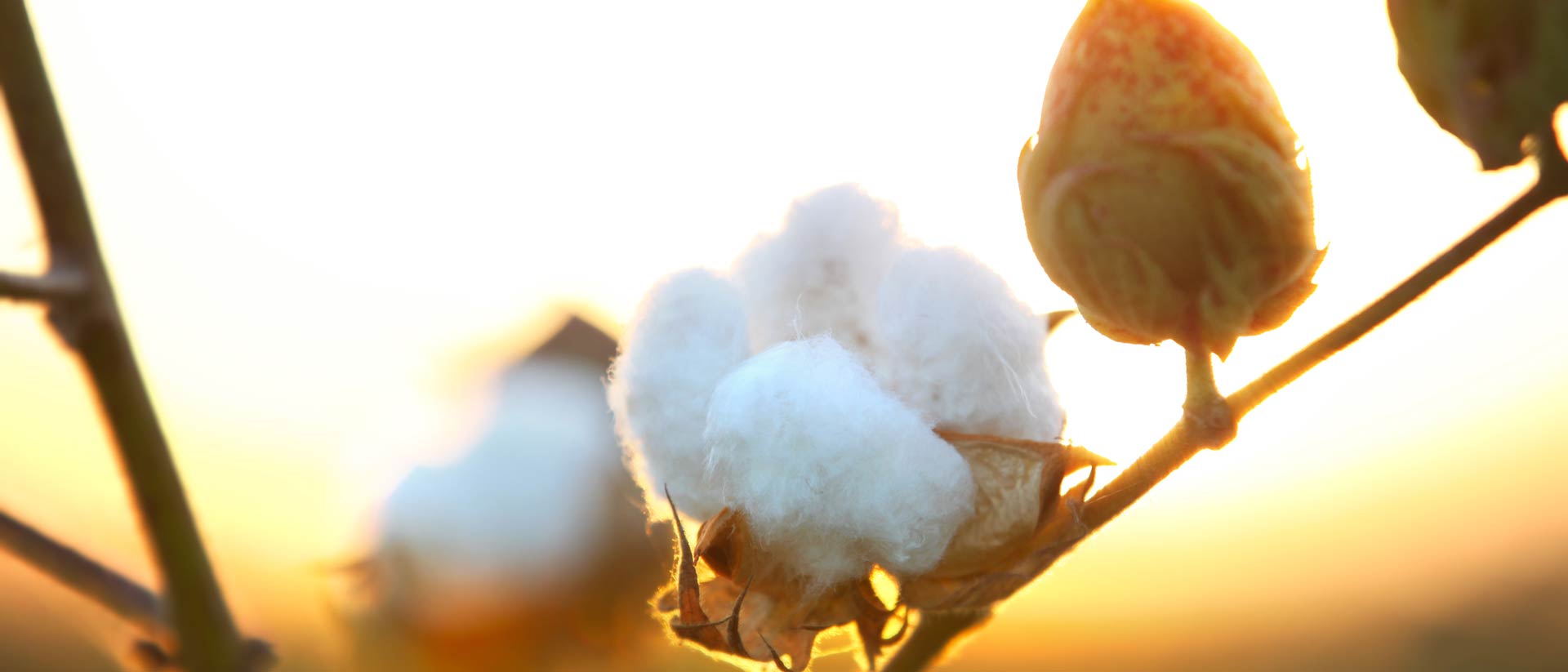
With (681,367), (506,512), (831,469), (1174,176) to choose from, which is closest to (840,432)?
(831,469)

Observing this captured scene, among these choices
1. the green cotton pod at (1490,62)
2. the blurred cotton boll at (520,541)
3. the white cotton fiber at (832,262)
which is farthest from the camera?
the blurred cotton boll at (520,541)

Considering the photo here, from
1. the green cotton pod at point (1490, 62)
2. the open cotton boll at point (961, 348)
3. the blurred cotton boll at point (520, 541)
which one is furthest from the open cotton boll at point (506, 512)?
the green cotton pod at point (1490, 62)

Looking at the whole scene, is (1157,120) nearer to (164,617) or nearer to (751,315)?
(751,315)

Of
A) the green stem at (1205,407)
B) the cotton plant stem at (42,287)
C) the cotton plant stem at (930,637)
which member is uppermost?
the cotton plant stem at (42,287)

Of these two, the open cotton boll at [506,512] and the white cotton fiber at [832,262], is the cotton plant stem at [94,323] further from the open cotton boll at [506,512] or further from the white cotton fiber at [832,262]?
the open cotton boll at [506,512]

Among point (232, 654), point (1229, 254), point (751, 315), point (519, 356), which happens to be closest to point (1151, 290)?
point (1229, 254)

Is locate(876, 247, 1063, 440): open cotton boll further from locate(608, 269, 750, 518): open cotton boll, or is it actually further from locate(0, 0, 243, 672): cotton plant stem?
locate(0, 0, 243, 672): cotton plant stem

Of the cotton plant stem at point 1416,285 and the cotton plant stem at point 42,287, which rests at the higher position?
the cotton plant stem at point 42,287
